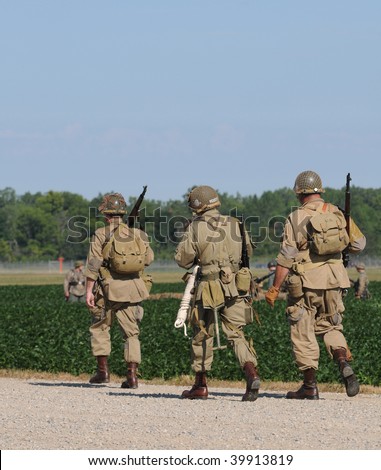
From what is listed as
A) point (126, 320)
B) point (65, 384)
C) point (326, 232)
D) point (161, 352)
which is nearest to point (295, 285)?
point (326, 232)

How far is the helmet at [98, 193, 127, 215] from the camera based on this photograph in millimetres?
14205

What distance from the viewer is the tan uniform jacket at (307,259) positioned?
12.4 metres

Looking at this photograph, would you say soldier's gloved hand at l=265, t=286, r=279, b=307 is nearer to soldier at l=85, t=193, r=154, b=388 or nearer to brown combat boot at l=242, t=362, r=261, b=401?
brown combat boot at l=242, t=362, r=261, b=401

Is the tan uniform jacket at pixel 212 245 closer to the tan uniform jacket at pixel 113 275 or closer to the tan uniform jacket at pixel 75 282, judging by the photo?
the tan uniform jacket at pixel 113 275

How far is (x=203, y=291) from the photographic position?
494 inches

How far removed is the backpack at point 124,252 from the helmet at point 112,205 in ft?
0.60

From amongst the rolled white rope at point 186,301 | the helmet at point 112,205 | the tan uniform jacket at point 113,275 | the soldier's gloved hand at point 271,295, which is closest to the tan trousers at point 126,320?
the tan uniform jacket at point 113,275

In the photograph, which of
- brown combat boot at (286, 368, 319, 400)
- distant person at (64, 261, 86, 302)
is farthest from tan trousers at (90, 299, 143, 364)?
distant person at (64, 261, 86, 302)

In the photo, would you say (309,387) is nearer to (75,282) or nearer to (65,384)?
(65,384)

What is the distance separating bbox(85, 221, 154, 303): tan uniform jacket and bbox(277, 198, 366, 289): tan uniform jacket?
2252 mm

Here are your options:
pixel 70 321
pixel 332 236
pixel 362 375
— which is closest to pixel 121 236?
pixel 332 236

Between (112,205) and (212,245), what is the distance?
199 centimetres

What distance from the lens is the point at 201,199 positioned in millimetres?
12625
